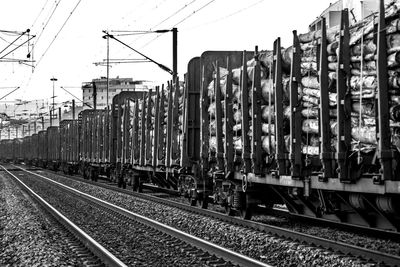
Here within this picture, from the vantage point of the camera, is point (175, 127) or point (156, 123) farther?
point (156, 123)

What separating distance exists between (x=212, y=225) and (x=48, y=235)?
3.25 metres

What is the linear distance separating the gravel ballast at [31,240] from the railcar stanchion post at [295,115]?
3662mm

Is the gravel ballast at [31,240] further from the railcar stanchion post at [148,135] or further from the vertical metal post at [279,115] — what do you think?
the railcar stanchion post at [148,135]

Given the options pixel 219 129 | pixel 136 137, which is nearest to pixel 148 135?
pixel 136 137

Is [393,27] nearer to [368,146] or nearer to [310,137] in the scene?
[368,146]

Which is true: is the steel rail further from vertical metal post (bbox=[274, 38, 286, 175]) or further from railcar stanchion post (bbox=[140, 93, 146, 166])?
railcar stanchion post (bbox=[140, 93, 146, 166])

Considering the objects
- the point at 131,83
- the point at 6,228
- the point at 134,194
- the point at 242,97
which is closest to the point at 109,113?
the point at 134,194

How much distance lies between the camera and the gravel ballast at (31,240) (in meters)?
8.37

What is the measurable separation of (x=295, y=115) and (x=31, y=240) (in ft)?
17.4

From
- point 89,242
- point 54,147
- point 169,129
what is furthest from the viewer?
point 54,147

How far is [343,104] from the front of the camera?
772cm

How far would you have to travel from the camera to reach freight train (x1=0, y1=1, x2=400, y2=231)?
7.14 m

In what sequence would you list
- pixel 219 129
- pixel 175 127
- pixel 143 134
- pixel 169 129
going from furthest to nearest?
pixel 143 134, pixel 169 129, pixel 175 127, pixel 219 129

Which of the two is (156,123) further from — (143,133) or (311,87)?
(311,87)
